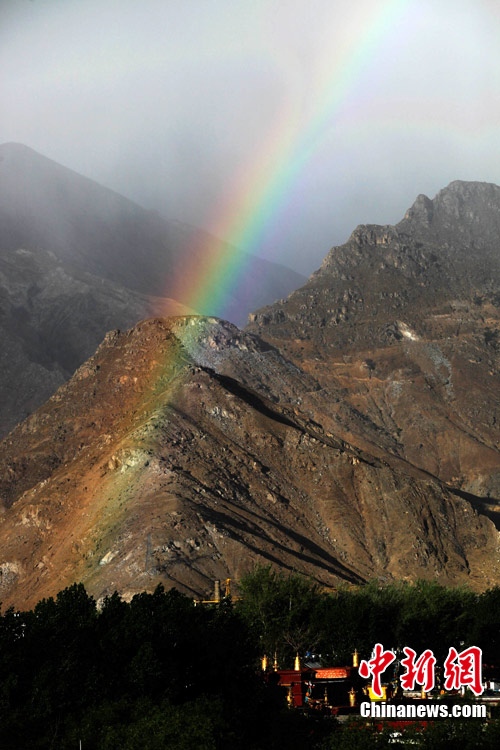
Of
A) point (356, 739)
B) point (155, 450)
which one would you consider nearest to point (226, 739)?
point (356, 739)

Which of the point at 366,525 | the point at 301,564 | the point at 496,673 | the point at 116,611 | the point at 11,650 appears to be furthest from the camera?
the point at 366,525

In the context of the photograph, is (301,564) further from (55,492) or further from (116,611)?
(116,611)

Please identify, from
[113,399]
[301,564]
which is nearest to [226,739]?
[301,564]

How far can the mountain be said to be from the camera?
4070 inches

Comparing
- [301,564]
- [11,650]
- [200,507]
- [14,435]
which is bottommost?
[11,650]

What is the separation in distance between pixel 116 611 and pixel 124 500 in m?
61.4

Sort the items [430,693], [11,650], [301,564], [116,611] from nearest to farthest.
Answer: [11,650] → [116,611] → [430,693] → [301,564]

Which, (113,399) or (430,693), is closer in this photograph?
(430,693)

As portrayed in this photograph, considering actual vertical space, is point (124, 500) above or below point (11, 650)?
above

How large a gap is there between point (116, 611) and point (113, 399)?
10035cm

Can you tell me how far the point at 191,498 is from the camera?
114500 mm

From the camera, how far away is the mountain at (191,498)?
103375 mm

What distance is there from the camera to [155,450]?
411 feet

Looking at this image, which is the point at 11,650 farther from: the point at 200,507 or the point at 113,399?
the point at 113,399
